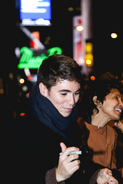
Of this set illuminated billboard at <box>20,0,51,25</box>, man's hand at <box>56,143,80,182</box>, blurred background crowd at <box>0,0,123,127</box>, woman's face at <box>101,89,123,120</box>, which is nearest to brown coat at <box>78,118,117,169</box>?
woman's face at <box>101,89,123,120</box>

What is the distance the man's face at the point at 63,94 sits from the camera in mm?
1875

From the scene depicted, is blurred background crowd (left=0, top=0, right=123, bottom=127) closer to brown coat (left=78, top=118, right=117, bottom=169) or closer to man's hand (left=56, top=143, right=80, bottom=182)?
brown coat (left=78, top=118, right=117, bottom=169)

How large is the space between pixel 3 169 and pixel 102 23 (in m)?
11.4

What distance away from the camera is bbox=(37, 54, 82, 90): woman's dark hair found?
1884 millimetres

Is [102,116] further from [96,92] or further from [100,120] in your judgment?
[96,92]

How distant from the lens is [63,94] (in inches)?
75.0

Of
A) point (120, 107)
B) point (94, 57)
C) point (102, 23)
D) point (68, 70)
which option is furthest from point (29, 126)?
point (102, 23)

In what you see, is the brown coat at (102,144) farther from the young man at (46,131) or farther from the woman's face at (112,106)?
the young man at (46,131)

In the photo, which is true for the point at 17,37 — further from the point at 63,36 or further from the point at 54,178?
the point at 54,178

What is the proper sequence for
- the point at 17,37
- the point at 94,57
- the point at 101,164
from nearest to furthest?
the point at 101,164 < the point at 94,57 < the point at 17,37

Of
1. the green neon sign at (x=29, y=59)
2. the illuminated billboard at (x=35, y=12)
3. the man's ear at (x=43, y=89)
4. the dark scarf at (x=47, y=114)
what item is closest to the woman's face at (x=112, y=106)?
the dark scarf at (x=47, y=114)

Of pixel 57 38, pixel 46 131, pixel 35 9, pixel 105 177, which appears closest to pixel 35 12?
pixel 35 9

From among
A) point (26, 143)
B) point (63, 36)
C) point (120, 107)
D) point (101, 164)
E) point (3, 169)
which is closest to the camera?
point (3, 169)

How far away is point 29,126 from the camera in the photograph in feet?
6.03
